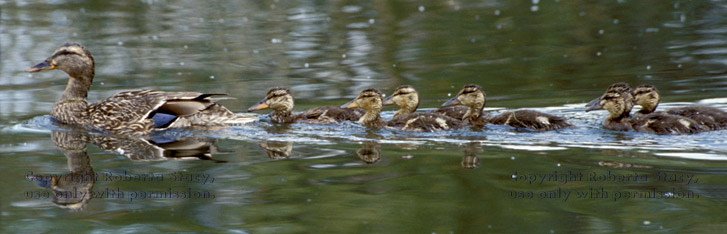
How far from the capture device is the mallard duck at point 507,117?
6.67 meters

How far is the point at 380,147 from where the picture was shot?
611cm

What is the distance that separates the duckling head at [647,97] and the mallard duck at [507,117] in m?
0.85

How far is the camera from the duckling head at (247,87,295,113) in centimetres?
747

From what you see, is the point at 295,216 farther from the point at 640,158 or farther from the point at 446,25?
the point at 446,25

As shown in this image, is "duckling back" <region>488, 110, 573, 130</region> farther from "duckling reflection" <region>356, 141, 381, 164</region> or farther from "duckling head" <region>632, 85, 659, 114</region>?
"duckling reflection" <region>356, 141, 381, 164</region>

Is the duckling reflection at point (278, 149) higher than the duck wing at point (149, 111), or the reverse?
the duck wing at point (149, 111)

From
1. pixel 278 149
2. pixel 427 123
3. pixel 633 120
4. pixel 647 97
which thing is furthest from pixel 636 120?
pixel 278 149

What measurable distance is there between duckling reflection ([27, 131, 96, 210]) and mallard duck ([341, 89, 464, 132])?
2.22m

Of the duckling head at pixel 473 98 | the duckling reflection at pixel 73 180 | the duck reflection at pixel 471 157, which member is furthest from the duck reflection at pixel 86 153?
the duckling head at pixel 473 98

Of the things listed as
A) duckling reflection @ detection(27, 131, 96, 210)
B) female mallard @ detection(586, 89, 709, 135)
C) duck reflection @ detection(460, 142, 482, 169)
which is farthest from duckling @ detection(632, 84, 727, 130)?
duckling reflection @ detection(27, 131, 96, 210)

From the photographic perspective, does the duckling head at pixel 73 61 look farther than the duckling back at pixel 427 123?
Yes

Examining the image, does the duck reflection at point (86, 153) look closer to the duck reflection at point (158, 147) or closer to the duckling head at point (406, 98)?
the duck reflection at point (158, 147)

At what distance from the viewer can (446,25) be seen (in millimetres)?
14430

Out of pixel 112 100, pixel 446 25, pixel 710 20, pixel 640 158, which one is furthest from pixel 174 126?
pixel 710 20
